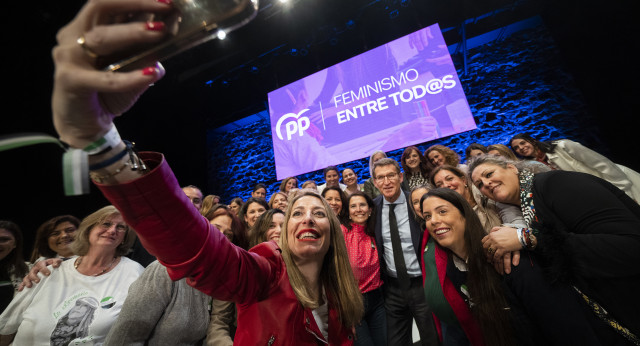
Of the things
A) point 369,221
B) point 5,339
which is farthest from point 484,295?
point 5,339

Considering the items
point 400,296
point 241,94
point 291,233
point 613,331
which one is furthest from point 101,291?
point 241,94

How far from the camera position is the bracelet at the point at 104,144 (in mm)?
467

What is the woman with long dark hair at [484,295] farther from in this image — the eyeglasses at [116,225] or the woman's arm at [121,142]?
the eyeglasses at [116,225]

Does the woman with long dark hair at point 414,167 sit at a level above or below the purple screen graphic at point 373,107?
below

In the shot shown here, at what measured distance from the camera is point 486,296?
1473 mm

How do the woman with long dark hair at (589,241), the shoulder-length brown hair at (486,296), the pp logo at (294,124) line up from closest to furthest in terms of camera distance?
the woman with long dark hair at (589,241) < the shoulder-length brown hair at (486,296) < the pp logo at (294,124)

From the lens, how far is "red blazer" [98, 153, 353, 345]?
54 centimetres

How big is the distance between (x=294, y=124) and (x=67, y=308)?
14.9 feet

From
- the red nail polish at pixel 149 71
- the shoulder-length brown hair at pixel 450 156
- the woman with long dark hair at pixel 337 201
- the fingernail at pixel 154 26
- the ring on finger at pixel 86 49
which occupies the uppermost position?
the shoulder-length brown hair at pixel 450 156

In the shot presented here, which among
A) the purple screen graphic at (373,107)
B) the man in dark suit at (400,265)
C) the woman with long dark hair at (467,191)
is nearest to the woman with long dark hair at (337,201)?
the man in dark suit at (400,265)

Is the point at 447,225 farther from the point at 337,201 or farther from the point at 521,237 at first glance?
the point at 337,201

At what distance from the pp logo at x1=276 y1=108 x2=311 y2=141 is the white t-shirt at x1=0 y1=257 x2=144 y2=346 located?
410 cm

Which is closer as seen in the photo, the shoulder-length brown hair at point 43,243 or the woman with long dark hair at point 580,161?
the woman with long dark hair at point 580,161

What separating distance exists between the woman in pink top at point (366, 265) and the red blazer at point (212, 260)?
3.56 feet
